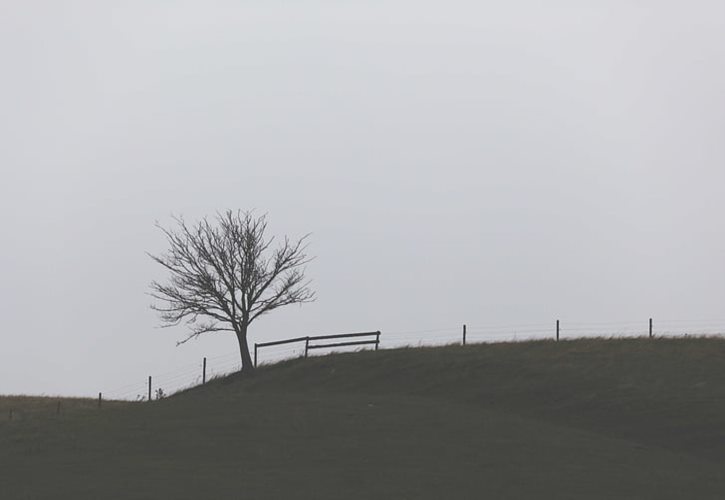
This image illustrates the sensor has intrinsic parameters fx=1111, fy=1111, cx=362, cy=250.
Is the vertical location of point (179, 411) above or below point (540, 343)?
below

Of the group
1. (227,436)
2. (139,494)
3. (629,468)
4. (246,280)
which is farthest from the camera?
(246,280)

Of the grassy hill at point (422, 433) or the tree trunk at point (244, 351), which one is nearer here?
the grassy hill at point (422, 433)

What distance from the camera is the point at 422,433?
36219mm

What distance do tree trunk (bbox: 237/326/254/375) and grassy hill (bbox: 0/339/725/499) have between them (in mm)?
3944

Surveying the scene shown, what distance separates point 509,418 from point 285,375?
59.1ft

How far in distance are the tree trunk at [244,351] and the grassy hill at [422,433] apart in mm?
3944

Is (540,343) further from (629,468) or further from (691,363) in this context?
(629,468)

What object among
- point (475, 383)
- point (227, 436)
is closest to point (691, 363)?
point (475, 383)

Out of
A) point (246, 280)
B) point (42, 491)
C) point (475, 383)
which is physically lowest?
point (42, 491)

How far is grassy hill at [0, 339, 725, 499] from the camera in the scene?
1136 inches

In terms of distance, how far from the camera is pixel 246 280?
60.4 meters

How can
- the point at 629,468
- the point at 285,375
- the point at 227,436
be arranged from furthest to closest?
the point at 285,375
the point at 227,436
the point at 629,468

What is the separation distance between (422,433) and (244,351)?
25.2 m

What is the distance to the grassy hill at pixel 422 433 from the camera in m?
28.9
